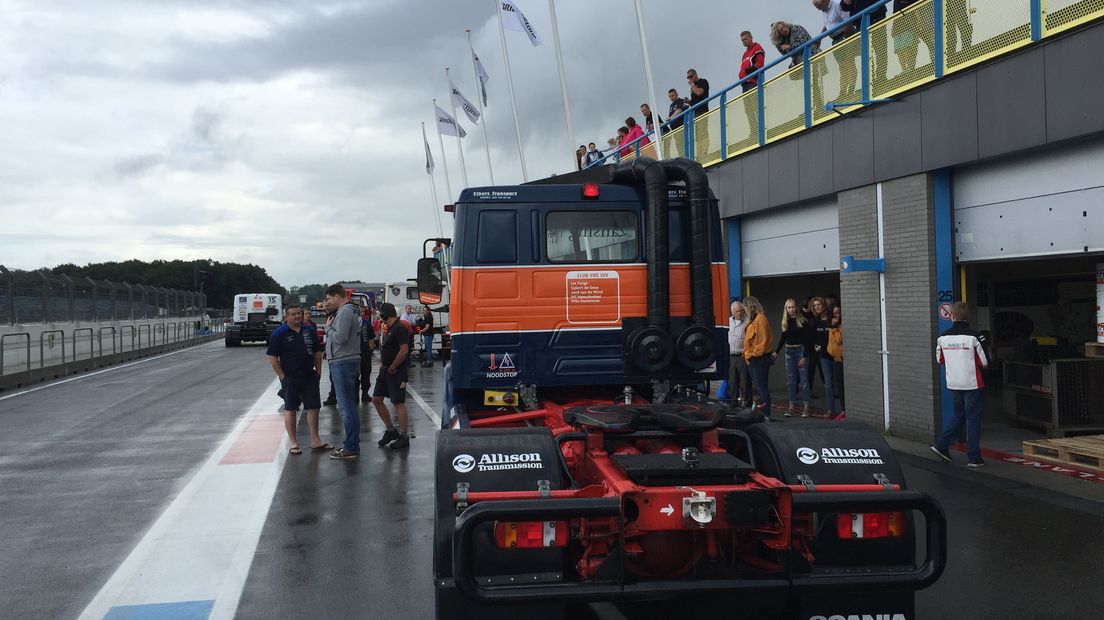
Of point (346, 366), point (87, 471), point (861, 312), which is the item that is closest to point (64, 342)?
point (87, 471)

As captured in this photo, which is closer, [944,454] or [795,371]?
[944,454]

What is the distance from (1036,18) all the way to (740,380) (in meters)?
6.60

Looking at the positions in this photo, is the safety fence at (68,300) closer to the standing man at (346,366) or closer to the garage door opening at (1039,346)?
the standing man at (346,366)

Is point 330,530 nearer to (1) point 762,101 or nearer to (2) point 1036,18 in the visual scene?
(2) point 1036,18

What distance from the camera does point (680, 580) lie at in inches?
153

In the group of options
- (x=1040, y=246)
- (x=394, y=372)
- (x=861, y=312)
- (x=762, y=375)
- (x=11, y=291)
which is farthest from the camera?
(x=11, y=291)

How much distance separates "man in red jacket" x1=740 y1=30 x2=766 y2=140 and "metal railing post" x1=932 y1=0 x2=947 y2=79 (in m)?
4.34

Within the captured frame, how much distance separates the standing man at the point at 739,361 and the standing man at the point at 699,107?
171 inches

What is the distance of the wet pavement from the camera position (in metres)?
5.10

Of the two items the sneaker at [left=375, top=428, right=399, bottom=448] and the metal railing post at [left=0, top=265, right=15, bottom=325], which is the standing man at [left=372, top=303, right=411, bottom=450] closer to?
the sneaker at [left=375, top=428, right=399, bottom=448]

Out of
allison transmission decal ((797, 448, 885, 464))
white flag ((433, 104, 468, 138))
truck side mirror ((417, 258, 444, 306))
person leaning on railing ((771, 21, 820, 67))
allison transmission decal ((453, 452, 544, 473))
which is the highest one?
white flag ((433, 104, 468, 138))

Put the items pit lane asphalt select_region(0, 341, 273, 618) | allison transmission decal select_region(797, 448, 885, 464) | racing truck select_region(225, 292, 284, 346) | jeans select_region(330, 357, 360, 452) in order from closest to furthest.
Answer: allison transmission decal select_region(797, 448, 885, 464) → pit lane asphalt select_region(0, 341, 273, 618) → jeans select_region(330, 357, 360, 452) → racing truck select_region(225, 292, 284, 346)

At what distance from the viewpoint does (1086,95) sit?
315 inches

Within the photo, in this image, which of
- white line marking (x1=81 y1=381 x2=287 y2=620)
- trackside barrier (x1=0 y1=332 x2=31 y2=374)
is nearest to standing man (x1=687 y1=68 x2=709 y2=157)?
white line marking (x1=81 y1=381 x2=287 y2=620)
